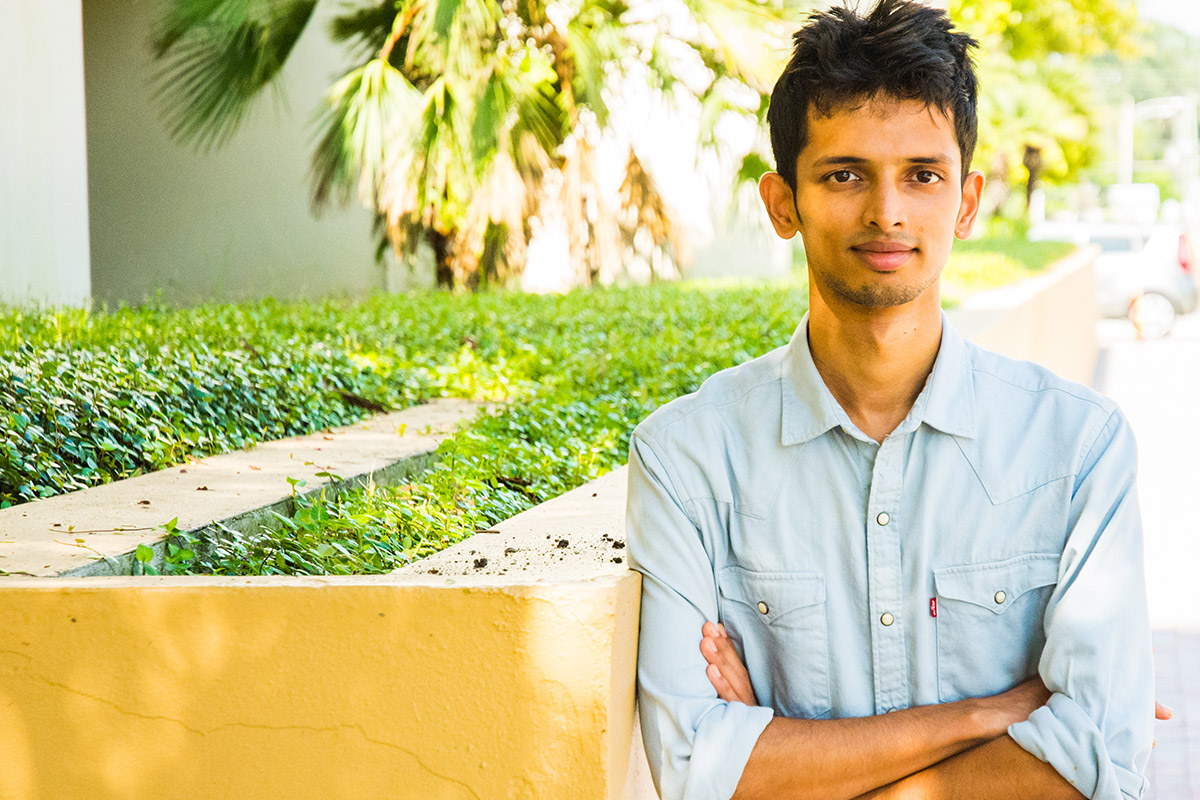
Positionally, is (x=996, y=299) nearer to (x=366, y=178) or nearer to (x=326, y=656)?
(x=366, y=178)

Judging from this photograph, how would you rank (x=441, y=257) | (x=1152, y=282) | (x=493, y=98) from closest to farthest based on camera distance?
(x=493, y=98) → (x=441, y=257) → (x=1152, y=282)

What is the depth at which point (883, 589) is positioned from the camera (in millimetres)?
1977

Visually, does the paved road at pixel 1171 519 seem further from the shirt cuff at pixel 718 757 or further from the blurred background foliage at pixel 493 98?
the blurred background foliage at pixel 493 98

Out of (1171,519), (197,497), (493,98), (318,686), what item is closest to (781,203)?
(318,686)

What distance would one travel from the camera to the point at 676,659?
1959 millimetres

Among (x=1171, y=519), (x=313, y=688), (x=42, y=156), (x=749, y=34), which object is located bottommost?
(x=1171, y=519)

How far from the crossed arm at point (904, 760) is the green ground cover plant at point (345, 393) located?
1158 mm

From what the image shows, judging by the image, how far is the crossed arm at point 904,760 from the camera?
1885 millimetres

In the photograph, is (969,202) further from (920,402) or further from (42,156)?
(42,156)

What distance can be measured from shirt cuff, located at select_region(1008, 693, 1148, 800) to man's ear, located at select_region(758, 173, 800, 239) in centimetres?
89

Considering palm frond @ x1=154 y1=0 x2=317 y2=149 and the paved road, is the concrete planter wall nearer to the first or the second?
the paved road

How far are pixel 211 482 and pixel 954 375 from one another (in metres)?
2.22

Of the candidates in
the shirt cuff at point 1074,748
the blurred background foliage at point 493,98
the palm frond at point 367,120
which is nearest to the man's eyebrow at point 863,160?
the shirt cuff at point 1074,748

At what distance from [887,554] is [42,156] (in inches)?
265
